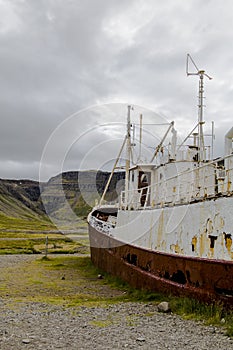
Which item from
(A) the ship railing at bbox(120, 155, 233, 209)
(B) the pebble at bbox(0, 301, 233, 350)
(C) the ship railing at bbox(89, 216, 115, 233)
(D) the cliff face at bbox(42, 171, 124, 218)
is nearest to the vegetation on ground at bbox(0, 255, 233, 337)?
(B) the pebble at bbox(0, 301, 233, 350)

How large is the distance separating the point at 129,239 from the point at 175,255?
16.5ft

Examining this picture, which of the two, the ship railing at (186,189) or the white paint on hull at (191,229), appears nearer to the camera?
the white paint on hull at (191,229)

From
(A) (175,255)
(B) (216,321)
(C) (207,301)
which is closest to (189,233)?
(A) (175,255)

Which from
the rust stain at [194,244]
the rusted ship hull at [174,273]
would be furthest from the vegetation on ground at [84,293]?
the rust stain at [194,244]

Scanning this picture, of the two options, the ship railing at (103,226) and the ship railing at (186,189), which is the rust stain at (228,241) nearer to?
the ship railing at (186,189)

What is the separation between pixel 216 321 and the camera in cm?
826

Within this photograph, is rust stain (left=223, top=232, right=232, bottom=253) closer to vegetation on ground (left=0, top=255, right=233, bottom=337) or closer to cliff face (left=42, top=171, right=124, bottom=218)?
vegetation on ground (left=0, top=255, right=233, bottom=337)

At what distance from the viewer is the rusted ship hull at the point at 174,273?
8586 millimetres

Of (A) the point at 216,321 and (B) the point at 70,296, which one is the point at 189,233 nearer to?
(A) the point at 216,321

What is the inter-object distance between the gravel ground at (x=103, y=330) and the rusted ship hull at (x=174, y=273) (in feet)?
2.56

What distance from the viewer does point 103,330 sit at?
870cm

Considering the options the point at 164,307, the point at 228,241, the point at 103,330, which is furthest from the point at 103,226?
the point at 228,241

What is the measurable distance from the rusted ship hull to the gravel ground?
0.78m

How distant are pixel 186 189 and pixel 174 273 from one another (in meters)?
4.27
